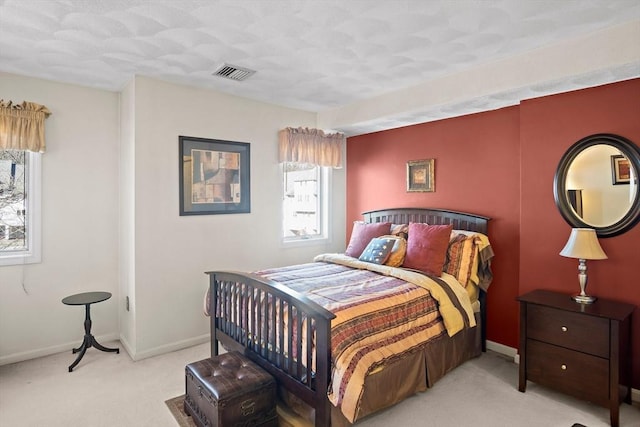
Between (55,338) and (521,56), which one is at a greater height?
(521,56)

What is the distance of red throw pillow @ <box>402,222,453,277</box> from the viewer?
3.28m

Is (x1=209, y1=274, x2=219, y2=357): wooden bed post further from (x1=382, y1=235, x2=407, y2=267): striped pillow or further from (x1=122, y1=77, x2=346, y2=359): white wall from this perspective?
(x1=382, y1=235, x2=407, y2=267): striped pillow

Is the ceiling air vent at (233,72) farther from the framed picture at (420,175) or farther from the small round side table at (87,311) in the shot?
the small round side table at (87,311)

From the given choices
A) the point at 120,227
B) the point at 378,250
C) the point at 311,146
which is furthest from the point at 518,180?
the point at 120,227

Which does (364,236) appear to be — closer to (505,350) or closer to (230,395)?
(505,350)

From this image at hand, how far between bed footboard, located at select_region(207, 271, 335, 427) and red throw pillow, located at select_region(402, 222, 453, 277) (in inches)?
56.4

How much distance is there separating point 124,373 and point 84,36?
2.61m

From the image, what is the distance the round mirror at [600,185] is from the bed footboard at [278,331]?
2220mm

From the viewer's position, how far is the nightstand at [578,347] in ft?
7.80

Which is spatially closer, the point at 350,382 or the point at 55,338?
the point at 350,382

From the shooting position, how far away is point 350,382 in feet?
6.59

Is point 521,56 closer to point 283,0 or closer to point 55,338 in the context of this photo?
point 283,0

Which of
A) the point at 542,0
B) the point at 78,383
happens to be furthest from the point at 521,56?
the point at 78,383

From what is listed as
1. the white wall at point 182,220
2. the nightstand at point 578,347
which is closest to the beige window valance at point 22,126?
the white wall at point 182,220
